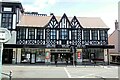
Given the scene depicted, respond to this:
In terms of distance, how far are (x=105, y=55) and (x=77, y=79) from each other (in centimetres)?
2008

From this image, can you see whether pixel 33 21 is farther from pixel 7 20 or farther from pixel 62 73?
pixel 62 73

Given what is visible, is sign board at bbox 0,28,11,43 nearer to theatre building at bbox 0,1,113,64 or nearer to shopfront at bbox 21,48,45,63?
theatre building at bbox 0,1,113,64

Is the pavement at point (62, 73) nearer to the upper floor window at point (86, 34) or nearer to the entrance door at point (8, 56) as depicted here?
the entrance door at point (8, 56)

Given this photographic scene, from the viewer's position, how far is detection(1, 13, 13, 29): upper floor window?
34031 millimetres

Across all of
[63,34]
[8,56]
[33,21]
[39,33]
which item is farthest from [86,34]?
[8,56]

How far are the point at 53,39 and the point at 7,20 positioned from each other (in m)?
7.90

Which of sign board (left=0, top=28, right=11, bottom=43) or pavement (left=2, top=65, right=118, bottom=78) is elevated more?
sign board (left=0, top=28, right=11, bottom=43)

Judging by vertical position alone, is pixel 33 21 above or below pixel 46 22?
above

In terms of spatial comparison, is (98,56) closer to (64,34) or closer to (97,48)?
(97,48)

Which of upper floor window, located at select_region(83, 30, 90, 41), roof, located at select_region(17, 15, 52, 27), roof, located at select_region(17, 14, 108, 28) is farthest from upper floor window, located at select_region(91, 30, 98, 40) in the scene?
Answer: roof, located at select_region(17, 15, 52, 27)

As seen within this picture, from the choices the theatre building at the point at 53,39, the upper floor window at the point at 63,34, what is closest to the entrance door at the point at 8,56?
the theatre building at the point at 53,39

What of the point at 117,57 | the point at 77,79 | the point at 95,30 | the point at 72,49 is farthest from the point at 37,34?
the point at 77,79

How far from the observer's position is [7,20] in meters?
34.2

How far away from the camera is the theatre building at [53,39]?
3378cm
